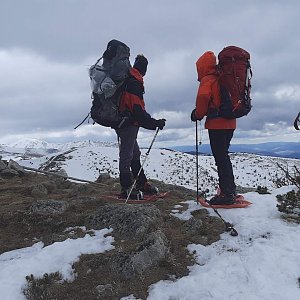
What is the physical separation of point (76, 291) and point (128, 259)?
894 mm

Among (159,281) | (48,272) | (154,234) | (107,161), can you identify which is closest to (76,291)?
(48,272)

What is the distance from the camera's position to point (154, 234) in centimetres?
622

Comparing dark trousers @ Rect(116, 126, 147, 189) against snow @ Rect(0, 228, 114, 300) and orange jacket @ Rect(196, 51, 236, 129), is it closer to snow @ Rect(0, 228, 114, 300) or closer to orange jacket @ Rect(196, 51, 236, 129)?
orange jacket @ Rect(196, 51, 236, 129)

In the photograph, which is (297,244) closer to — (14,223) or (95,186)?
(14,223)

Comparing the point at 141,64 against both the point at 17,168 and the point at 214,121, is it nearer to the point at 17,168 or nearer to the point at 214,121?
the point at 214,121

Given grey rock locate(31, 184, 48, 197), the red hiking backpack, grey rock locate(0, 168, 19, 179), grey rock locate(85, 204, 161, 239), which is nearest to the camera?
grey rock locate(85, 204, 161, 239)

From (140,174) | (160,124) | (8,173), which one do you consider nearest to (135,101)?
(160,124)

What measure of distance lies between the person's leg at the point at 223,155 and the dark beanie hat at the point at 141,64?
2.25m

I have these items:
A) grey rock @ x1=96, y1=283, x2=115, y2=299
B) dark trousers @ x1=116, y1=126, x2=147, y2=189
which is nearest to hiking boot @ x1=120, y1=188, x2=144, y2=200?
dark trousers @ x1=116, y1=126, x2=147, y2=189

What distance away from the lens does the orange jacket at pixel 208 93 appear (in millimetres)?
7598

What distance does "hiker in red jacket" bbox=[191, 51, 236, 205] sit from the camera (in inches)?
301

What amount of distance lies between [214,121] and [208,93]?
26.0 inches

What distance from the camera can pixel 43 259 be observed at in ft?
20.0

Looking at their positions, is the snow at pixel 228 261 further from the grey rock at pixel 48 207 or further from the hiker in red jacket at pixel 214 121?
the grey rock at pixel 48 207
